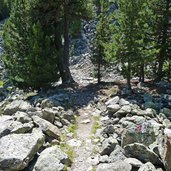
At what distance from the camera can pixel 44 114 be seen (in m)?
20.6

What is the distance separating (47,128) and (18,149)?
10.5ft

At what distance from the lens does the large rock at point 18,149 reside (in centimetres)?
1520

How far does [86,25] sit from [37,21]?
1676 inches

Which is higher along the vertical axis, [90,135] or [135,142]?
[135,142]

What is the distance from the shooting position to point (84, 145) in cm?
1850

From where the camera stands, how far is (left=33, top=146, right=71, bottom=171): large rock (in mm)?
15086

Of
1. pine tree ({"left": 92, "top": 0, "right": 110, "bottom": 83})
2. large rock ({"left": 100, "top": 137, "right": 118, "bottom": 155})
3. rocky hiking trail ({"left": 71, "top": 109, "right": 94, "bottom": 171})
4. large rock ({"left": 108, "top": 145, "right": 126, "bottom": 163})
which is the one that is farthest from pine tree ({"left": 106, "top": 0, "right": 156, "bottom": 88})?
large rock ({"left": 108, "top": 145, "right": 126, "bottom": 163})

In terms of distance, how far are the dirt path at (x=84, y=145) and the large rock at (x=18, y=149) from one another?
6.15ft

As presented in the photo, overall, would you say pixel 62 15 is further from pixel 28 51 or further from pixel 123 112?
pixel 123 112

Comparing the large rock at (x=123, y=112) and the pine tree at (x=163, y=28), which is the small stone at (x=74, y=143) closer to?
the large rock at (x=123, y=112)

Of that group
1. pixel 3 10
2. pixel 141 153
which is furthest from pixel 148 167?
pixel 3 10

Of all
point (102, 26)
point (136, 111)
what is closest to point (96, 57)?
point (102, 26)

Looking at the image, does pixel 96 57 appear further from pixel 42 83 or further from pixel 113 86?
pixel 42 83

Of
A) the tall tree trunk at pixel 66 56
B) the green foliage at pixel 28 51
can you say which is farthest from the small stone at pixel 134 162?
the tall tree trunk at pixel 66 56
